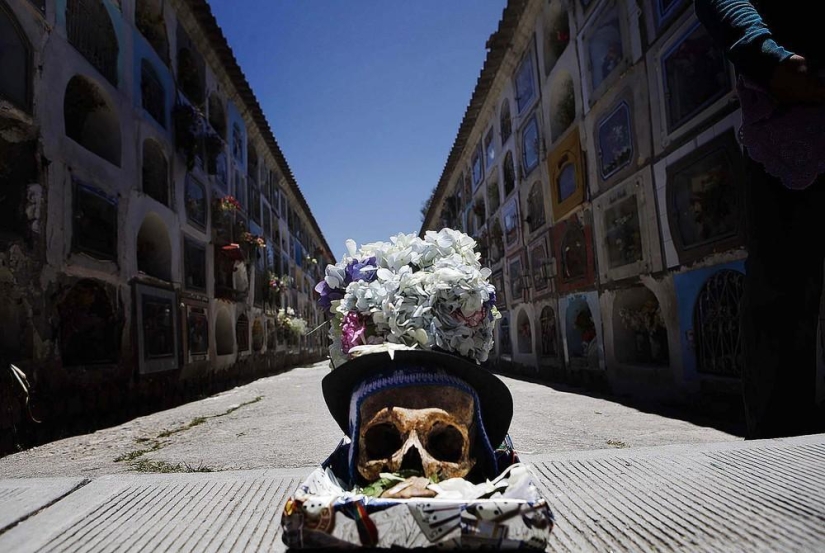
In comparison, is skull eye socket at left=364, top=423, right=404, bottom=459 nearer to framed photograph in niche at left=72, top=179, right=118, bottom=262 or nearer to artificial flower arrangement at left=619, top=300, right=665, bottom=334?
framed photograph in niche at left=72, top=179, right=118, bottom=262

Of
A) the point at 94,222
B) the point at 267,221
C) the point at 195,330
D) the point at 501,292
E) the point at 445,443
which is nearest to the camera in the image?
the point at 445,443

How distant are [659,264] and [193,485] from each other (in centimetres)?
677

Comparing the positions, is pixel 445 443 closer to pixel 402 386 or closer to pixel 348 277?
pixel 402 386

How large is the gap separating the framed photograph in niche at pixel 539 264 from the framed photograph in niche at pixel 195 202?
8.50 metres

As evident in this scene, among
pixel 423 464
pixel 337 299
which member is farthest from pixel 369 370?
pixel 337 299

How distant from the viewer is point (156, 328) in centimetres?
897

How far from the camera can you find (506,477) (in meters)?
1.79

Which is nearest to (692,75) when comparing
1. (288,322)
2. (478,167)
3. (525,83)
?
(525,83)

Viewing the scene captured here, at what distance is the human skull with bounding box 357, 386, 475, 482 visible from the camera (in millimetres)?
1796

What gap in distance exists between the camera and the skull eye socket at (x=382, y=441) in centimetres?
189

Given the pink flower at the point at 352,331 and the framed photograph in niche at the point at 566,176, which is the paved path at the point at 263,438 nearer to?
the pink flower at the point at 352,331

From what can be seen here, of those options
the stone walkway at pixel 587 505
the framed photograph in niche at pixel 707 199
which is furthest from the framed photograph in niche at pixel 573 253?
the stone walkway at pixel 587 505

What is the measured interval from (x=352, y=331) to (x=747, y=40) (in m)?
2.33

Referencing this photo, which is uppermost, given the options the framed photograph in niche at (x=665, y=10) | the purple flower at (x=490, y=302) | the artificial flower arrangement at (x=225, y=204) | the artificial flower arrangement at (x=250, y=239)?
the framed photograph in niche at (x=665, y=10)
